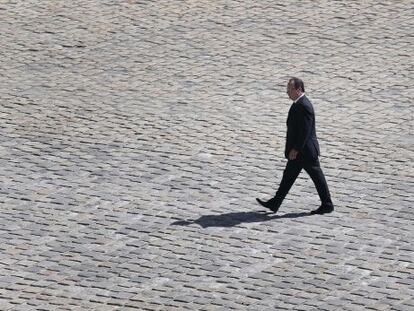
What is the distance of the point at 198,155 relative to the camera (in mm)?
17859

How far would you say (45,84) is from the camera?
20.6 meters

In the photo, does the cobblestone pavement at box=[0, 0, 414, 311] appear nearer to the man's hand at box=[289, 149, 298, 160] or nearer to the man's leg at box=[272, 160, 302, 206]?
the man's leg at box=[272, 160, 302, 206]

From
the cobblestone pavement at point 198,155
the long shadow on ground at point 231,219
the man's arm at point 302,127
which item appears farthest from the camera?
the man's arm at point 302,127

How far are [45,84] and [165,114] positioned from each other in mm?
2278

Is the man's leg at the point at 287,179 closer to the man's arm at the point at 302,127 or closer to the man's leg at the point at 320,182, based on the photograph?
the man's leg at the point at 320,182

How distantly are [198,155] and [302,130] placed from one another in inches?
87.1

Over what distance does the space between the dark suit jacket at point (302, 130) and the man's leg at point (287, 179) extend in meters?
0.12

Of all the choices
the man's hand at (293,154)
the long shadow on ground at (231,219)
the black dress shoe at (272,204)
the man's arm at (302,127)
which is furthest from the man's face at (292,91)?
the long shadow on ground at (231,219)

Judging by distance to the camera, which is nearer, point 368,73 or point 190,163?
point 190,163

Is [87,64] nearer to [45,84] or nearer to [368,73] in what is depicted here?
[45,84]

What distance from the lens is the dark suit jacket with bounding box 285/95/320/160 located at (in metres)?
16.0

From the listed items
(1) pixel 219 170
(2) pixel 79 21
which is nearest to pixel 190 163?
(1) pixel 219 170

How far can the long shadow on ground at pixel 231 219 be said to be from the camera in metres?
15.9

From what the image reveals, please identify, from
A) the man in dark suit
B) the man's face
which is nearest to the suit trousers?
the man in dark suit
